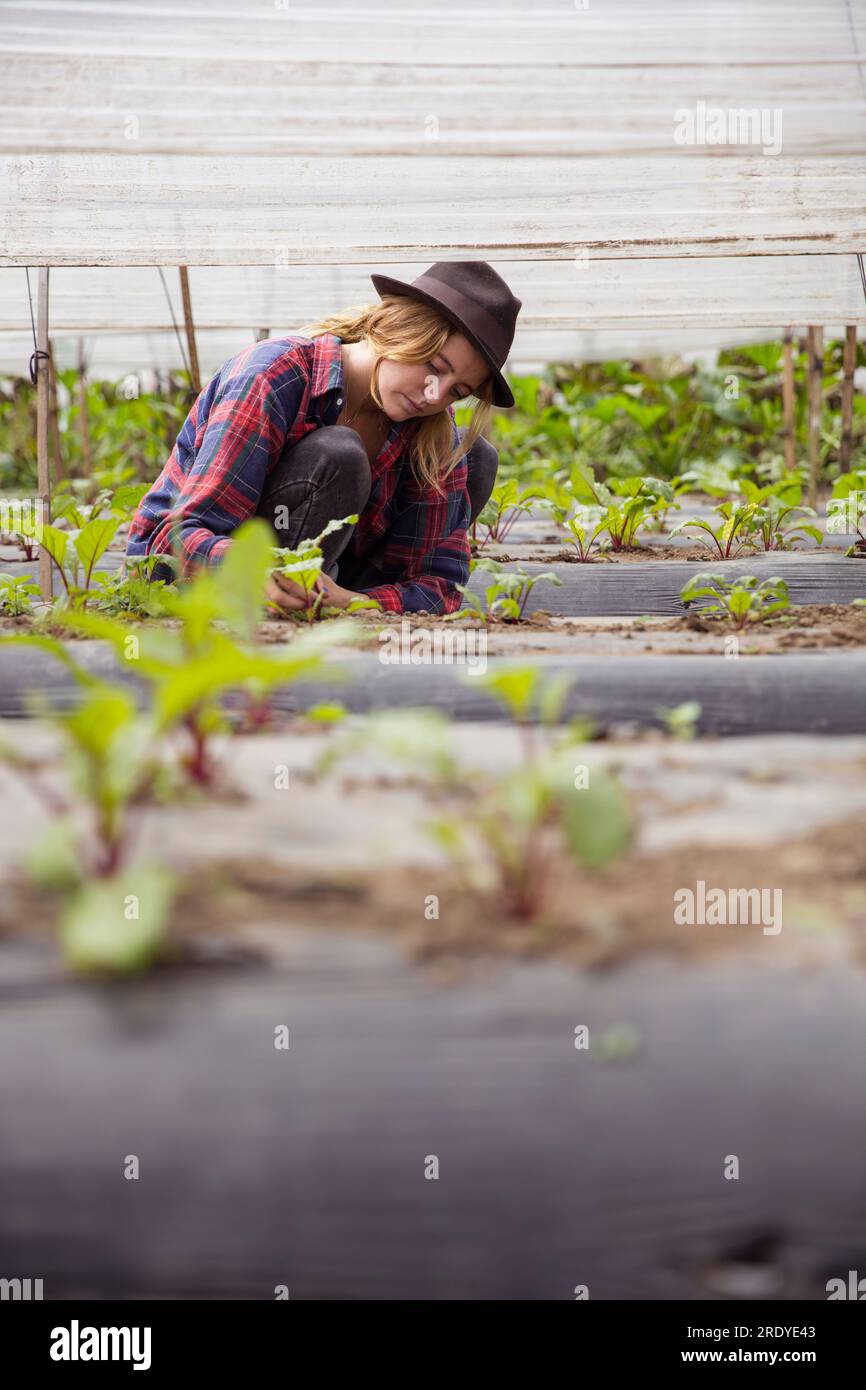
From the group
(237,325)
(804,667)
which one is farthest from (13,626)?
(237,325)

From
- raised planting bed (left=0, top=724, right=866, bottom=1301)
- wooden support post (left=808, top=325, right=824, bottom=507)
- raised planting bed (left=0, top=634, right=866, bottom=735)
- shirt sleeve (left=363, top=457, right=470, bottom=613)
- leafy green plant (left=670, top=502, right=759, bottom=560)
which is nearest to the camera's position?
raised planting bed (left=0, top=724, right=866, bottom=1301)

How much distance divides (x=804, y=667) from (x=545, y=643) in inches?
23.8

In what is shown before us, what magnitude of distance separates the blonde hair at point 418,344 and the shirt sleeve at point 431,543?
0.07m

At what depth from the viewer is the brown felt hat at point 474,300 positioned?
223 cm

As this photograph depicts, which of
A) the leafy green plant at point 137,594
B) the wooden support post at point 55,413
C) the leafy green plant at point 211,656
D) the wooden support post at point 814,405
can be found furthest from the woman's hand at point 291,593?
the wooden support post at point 814,405

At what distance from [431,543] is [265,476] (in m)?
0.52

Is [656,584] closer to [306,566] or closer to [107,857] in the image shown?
[306,566]

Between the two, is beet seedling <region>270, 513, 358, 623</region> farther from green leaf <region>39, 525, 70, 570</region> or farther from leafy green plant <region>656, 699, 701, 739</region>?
leafy green plant <region>656, 699, 701, 739</region>

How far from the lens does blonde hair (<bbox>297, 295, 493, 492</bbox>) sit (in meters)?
2.25

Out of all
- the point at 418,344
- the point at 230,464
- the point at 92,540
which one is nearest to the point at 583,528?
the point at 418,344

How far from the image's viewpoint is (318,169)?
3143 millimetres

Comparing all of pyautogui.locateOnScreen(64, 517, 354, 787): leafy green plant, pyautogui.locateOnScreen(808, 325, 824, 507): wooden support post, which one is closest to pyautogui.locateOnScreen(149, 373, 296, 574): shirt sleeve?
pyautogui.locateOnScreen(64, 517, 354, 787): leafy green plant
